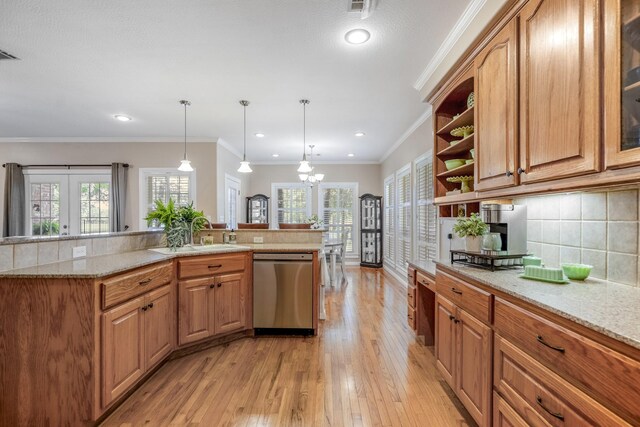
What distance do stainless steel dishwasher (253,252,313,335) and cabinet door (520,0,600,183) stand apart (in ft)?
7.04

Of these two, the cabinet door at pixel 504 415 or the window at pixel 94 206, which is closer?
the cabinet door at pixel 504 415

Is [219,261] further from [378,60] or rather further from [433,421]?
[378,60]

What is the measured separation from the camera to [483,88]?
2.04 metres

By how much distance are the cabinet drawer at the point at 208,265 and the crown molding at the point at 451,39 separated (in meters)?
2.57

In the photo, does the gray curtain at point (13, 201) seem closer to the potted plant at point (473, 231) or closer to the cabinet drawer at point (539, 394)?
the potted plant at point (473, 231)

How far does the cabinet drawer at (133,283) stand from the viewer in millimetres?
1866

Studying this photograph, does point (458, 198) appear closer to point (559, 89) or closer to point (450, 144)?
point (450, 144)

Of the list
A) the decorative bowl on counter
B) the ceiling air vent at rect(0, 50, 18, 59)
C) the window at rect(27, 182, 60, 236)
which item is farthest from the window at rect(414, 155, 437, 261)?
the window at rect(27, 182, 60, 236)

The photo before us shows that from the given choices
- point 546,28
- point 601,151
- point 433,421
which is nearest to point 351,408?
point 433,421

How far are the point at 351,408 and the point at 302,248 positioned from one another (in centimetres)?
157

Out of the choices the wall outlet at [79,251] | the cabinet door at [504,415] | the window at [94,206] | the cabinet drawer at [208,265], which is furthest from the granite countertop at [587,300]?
the window at [94,206]

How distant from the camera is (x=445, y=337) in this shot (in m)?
2.13

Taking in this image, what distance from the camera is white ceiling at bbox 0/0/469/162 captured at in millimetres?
2115

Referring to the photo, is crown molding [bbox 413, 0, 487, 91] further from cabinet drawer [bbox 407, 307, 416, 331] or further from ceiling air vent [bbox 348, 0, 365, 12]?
cabinet drawer [bbox 407, 307, 416, 331]
